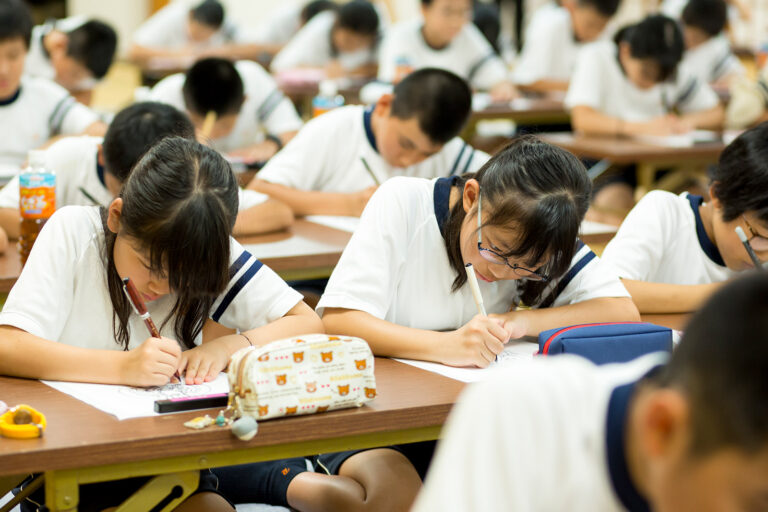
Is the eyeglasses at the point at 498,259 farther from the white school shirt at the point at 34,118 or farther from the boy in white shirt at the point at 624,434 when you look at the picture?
the white school shirt at the point at 34,118

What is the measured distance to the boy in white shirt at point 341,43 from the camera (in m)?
5.88

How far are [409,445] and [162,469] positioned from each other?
0.60 meters

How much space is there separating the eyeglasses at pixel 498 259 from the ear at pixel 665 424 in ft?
3.00

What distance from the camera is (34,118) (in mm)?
3461

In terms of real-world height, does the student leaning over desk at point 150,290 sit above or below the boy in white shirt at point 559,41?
above

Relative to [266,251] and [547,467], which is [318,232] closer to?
[266,251]

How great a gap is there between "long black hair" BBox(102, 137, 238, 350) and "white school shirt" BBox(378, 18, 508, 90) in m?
3.49

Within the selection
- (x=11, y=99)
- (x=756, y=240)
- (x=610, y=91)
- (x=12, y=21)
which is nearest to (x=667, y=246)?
(x=756, y=240)

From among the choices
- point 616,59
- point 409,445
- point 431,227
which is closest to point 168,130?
point 431,227

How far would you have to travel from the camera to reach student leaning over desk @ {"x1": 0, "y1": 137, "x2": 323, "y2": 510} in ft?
4.95

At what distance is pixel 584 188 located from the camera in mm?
1709

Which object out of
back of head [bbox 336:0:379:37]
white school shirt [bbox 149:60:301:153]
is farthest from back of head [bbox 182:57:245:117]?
back of head [bbox 336:0:379:37]

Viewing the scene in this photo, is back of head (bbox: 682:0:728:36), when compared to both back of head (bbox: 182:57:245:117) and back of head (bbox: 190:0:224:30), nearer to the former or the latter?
back of head (bbox: 190:0:224:30)

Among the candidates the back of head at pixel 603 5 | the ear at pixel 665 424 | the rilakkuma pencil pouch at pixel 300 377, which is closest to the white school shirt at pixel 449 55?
the back of head at pixel 603 5
